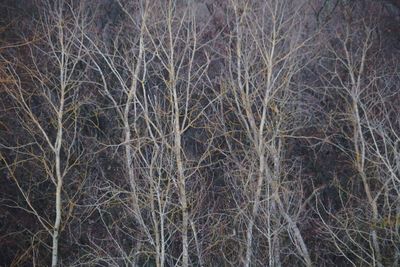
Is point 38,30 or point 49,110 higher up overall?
point 38,30

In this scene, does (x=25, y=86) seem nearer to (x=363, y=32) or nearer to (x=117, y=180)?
(x=117, y=180)

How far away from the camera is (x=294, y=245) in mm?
15852

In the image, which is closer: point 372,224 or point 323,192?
point 372,224

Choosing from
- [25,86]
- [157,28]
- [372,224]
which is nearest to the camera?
[372,224]

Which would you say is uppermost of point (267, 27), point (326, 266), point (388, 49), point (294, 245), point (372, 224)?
point (267, 27)

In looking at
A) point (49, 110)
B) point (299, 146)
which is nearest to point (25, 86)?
point (49, 110)

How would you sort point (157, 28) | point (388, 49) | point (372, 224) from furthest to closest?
point (388, 49) → point (157, 28) → point (372, 224)

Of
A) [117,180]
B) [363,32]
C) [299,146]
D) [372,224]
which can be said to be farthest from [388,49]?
[117,180]

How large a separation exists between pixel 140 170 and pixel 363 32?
10350 mm

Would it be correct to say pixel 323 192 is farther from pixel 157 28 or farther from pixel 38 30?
pixel 38 30

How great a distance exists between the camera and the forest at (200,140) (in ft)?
48.9

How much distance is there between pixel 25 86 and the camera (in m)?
19.0

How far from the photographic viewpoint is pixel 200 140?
18.8m

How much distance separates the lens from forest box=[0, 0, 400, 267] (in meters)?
14.9
